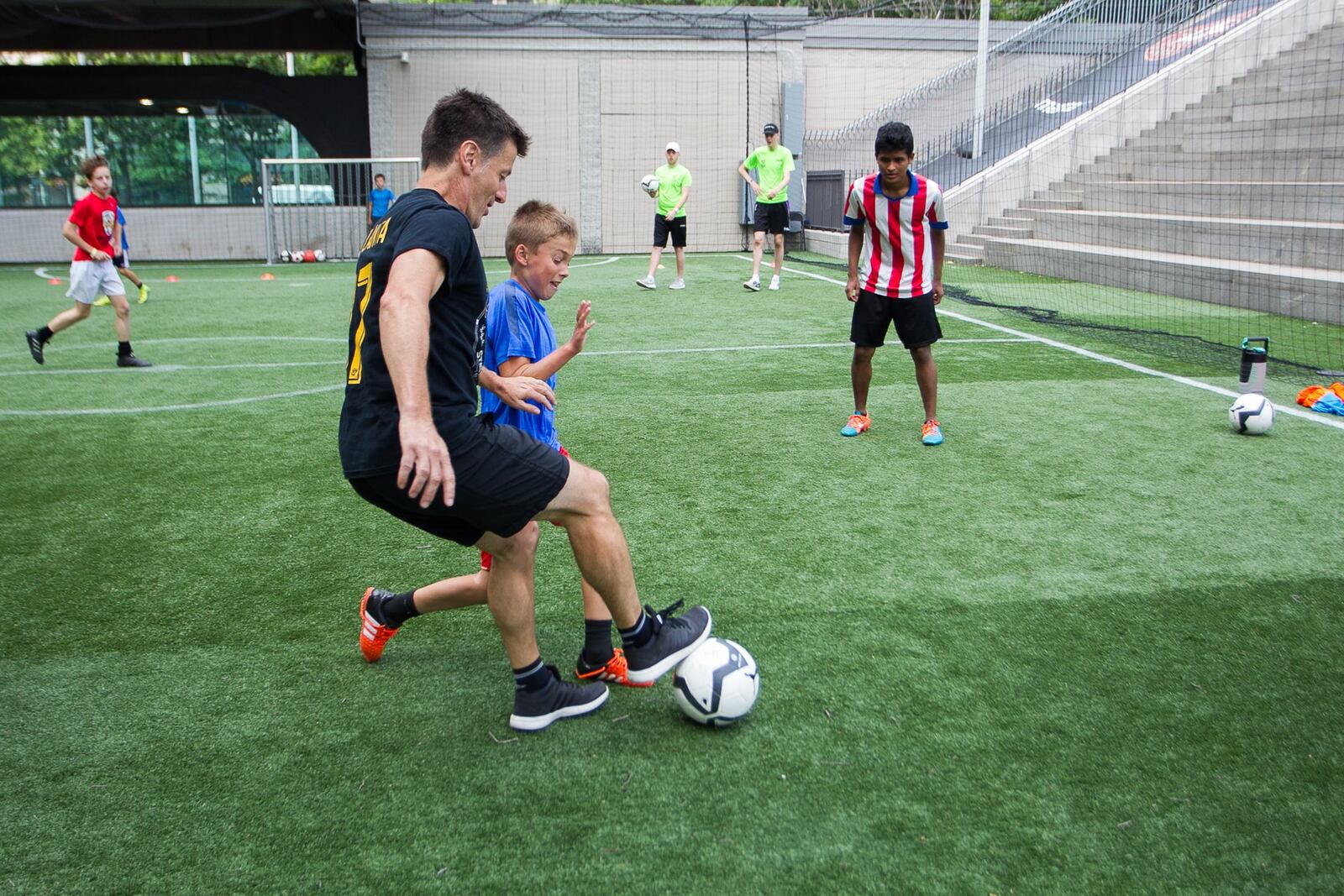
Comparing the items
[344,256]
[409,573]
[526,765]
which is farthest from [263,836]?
[344,256]

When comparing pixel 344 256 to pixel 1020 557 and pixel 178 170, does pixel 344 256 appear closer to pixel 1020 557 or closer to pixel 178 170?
pixel 178 170

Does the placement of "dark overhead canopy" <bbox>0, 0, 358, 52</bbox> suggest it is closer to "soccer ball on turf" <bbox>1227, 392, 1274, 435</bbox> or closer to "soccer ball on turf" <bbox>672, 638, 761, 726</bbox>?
"soccer ball on turf" <bbox>1227, 392, 1274, 435</bbox>

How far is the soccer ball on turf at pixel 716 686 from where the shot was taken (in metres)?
3.14

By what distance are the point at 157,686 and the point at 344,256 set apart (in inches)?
853

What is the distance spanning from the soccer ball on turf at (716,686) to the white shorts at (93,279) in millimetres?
8397

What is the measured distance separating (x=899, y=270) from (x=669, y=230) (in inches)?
366

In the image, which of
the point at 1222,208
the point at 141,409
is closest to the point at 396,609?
the point at 141,409

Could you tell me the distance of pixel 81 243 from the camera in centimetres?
946

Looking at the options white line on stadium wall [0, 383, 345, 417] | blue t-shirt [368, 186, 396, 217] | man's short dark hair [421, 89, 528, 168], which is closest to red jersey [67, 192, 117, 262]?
white line on stadium wall [0, 383, 345, 417]

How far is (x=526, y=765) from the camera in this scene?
3027 millimetres

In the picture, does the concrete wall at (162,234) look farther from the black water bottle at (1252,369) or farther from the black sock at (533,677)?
the black sock at (533,677)

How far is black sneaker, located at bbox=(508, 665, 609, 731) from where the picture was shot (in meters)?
3.22

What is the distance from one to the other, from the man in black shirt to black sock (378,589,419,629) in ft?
1.90

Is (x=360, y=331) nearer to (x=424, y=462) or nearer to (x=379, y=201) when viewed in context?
(x=424, y=462)
